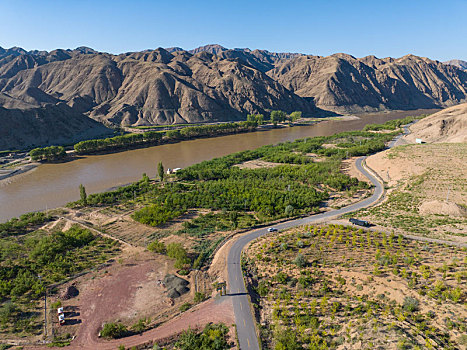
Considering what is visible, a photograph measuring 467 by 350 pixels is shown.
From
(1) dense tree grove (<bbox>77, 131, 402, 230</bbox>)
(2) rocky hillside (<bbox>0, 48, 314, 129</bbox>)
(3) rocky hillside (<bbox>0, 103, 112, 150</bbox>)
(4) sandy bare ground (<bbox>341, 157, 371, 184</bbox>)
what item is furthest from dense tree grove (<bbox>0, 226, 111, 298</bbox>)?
(2) rocky hillside (<bbox>0, 48, 314, 129</bbox>)

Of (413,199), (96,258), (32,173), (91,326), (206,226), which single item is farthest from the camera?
(32,173)

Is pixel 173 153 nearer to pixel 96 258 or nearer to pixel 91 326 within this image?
pixel 96 258

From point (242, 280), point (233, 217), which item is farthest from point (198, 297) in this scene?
point (233, 217)

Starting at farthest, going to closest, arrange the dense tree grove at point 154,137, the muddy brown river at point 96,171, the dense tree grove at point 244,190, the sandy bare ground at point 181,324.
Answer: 1. the dense tree grove at point 154,137
2. the muddy brown river at point 96,171
3. the dense tree grove at point 244,190
4. the sandy bare ground at point 181,324

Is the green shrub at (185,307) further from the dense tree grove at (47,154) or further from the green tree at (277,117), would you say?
the green tree at (277,117)

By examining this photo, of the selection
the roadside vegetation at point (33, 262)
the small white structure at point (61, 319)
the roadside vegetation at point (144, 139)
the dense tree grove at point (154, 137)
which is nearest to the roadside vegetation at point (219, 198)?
the roadside vegetation at point (33, 262)

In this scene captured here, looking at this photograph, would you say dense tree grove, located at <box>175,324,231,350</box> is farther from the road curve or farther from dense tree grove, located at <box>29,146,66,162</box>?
dense tree grove, located at <box>29,146,66,162</box>

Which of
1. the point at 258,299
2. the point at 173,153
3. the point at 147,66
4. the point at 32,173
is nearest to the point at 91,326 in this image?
the point at 258,299

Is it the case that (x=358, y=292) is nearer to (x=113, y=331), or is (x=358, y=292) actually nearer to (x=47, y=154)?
(x=113, y=331)

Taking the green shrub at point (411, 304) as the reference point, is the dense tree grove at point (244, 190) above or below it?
above
